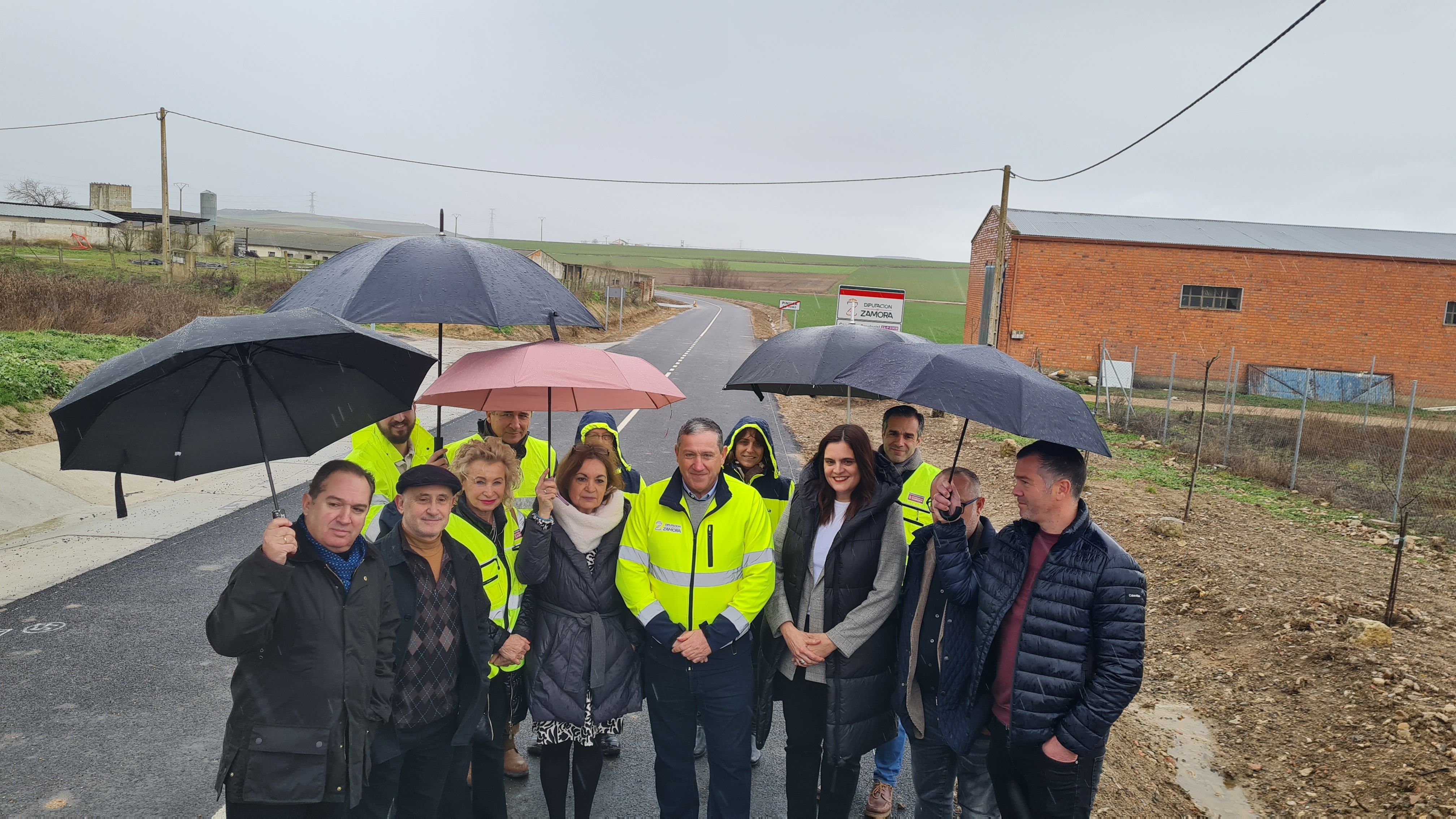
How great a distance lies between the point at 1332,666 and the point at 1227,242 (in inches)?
1054

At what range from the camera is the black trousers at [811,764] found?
3406 mm

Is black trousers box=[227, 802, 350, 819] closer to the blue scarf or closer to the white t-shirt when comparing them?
the blue scarf

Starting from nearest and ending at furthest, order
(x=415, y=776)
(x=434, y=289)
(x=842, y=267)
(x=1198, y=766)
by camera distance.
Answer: (x=415, y=776), (x=434, y=289), (x=1198, y=766), (x=842, y=267)

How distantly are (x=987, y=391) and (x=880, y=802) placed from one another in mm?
2120

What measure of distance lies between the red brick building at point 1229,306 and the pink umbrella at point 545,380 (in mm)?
23949

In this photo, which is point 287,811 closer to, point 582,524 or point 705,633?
point 582,524

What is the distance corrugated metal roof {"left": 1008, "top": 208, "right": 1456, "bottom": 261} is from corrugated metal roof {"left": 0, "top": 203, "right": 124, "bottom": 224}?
6159cm

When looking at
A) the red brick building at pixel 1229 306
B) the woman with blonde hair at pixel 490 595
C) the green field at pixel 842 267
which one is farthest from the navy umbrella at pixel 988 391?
the green field at pixel 842 267

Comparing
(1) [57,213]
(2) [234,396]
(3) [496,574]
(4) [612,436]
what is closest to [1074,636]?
(3) [496,574]

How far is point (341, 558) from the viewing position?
274 centimetres

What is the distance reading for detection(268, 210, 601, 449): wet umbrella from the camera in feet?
11.0

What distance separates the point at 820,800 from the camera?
11.4ft

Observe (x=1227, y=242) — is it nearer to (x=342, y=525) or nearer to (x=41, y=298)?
(x=342, y=525)

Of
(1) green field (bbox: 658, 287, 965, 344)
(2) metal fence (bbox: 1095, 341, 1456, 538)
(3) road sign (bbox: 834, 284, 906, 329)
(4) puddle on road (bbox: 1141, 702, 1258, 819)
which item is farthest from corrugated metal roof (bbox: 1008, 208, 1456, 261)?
(4) puddle on road (bbox: 1141, 702, 1258, 819)
